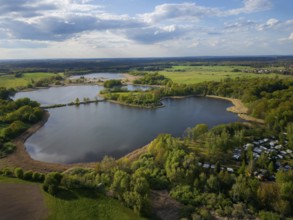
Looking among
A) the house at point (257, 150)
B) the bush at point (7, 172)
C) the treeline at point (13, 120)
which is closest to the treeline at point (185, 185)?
the bush at point (7, 172)

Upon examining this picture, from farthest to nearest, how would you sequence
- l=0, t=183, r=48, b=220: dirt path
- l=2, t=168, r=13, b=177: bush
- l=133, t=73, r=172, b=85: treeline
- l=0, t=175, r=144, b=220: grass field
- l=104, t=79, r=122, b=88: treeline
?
1. l=133, t=73, r=172, b=85: treeline
2. l=104, t=79, r=122, b=88: treeline
3. l=2, t=168, r=13, b=177: bush
4. l=0, t=175, r=144, b=220: grass field
5. l=0, t=183, r=48, b=220: dirt path

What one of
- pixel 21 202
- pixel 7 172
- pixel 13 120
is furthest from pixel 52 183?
pixel 13 120

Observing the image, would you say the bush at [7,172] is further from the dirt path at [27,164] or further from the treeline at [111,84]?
the treeline at [111,84]

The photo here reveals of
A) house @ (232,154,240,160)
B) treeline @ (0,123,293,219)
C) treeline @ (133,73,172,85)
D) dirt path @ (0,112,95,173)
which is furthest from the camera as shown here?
treeline @ (133,73,172,85)

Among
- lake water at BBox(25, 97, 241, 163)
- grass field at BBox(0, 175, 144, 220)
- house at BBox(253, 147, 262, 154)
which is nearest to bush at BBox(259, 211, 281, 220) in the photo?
grass field at BBox(0, 175, 144, 220)

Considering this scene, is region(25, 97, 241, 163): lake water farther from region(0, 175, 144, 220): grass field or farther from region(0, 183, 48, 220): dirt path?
region(0, 175, 144, 220): grass field

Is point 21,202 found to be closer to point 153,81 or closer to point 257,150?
point 257,150
